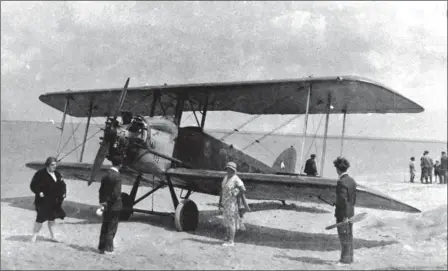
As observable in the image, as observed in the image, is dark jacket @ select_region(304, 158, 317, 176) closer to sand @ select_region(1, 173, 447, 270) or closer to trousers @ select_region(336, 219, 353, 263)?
sand @ select_region(1, 173, 447, 270)

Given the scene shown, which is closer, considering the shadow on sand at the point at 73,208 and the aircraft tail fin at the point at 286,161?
the shadow on sand at the point at 73,208

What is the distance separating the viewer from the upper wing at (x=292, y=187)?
7301 millimetres

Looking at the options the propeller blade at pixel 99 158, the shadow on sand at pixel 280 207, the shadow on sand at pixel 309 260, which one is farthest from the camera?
the shadow on sand at pixel 280 207

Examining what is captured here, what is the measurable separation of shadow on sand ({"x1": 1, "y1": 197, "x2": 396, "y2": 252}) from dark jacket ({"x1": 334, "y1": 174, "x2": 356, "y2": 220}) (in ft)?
5.34

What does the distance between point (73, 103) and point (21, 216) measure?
454 cm

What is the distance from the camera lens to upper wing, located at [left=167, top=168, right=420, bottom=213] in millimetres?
7301

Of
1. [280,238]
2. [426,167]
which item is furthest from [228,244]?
[426,167]

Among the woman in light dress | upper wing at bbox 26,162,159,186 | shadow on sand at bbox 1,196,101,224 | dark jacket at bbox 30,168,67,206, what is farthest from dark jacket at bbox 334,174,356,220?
shadow on sand at bbox 1,196,101,224

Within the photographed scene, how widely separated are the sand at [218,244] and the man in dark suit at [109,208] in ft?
0.66

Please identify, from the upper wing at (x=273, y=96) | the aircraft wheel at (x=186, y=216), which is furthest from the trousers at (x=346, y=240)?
the aircraft wheel at (x=186, y=216)

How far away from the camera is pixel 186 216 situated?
878cm

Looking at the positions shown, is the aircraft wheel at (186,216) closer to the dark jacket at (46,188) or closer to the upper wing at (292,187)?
the upper wing at (292,187)

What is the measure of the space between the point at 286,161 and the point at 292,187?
6765 millimetres

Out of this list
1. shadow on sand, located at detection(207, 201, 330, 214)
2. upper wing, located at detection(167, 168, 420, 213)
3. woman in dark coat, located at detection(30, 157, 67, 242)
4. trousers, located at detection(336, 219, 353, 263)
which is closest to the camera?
trousers, located at detection(336, 219, 353, 263)
